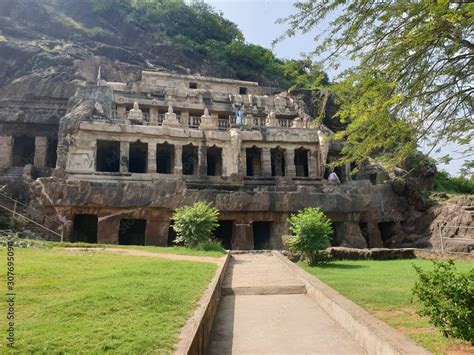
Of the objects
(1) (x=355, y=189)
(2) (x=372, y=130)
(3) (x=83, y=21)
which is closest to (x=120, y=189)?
(1) (x=355, y=189)

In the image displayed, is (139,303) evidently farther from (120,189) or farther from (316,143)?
(316,143)

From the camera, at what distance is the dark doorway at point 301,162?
28.9m

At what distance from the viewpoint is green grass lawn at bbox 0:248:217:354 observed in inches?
156

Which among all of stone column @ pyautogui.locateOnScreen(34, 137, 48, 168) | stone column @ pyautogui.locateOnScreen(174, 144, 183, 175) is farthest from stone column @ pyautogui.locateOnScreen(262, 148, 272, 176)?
stone column @ pyautogui.locateOnScreen(34, 137, 48, 168)

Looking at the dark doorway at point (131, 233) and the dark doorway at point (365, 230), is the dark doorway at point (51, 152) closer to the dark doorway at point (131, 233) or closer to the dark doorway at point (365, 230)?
the dark doorway at point (131, 233)

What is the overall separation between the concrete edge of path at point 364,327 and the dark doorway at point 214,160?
19398 mm

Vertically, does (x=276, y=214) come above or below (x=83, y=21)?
below

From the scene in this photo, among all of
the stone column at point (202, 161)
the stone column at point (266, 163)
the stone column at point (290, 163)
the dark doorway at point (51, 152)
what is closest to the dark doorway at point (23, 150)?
the dark doorway at point (51, 152)

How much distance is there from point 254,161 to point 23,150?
18.9m

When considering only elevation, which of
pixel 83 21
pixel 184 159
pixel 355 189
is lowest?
pixel 355 189

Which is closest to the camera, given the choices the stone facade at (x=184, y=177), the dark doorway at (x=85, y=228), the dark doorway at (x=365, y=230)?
the stone facade at (x=184, y=177)

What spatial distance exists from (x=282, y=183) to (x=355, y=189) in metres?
4.41

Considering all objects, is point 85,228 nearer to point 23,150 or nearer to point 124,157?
point 124,157

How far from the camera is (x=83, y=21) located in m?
51.8
